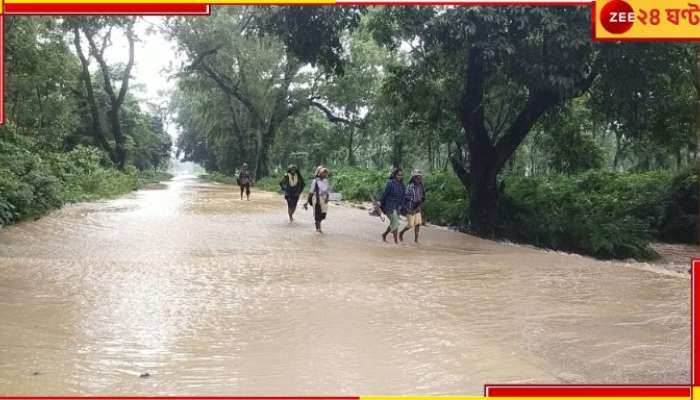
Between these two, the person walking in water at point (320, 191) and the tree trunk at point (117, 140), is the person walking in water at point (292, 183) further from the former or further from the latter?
the tree trunk at point (117, 140)

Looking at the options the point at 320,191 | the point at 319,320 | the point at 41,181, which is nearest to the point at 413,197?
the point at 320,191

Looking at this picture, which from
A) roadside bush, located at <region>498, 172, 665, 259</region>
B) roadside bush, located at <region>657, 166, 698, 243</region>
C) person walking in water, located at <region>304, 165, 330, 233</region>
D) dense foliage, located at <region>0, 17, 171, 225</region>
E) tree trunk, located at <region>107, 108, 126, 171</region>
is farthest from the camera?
tree trunk, located at <region>107, 108, 126, 171</region>

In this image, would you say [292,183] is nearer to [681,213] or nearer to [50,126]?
[681,213]

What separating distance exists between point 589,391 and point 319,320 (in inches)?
139

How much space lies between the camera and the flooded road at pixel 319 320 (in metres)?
4.72

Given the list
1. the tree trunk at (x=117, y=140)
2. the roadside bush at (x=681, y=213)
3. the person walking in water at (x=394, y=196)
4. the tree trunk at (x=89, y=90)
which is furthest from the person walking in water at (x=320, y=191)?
the tree trunk at (x=117, y=140)

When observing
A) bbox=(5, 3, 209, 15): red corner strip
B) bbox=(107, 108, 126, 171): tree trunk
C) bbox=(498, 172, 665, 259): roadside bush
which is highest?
bbox=(107, 108, 126, 171): tree trunk

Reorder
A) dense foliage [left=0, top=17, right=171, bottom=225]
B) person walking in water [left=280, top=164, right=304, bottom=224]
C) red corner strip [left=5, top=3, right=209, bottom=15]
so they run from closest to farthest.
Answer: red corner strip [left=5, top=3, right=209, bottom=15]
person walking in water [left=280, top=164, right=304, bottom=224]
dense foliage [left=0, top=17, right=171, bottom=225]

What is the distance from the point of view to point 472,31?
37.6 ft

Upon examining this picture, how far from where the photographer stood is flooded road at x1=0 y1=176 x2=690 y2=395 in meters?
4.72

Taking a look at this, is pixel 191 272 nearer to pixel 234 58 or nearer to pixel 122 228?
pixel 122 228

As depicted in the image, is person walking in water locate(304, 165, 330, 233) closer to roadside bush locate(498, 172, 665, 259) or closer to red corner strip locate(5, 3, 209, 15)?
roadside bush locate(498, 172, 665, 259)

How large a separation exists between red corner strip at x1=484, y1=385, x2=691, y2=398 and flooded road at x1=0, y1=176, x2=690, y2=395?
1.21 m

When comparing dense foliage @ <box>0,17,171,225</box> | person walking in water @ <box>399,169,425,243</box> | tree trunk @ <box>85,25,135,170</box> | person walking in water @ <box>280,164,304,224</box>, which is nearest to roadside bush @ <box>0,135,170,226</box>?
dense foliage @ <box>0,17,171,225</box>
